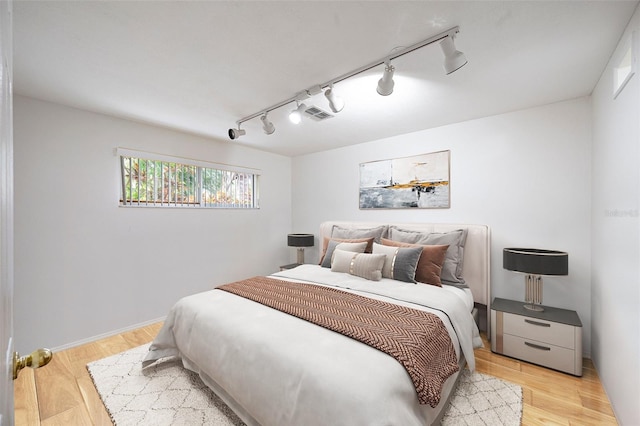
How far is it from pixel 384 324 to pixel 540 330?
1.63 meters

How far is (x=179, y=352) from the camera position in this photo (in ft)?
7.30

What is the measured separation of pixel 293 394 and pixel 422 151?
10.1 feet

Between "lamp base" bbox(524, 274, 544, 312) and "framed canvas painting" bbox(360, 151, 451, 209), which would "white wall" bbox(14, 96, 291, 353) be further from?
"lamp base" bbox(524, 274, 544, 312)

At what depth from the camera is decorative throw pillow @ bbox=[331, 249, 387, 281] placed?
2705 mm

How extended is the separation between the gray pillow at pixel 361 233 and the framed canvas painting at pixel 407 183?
1.59 ft

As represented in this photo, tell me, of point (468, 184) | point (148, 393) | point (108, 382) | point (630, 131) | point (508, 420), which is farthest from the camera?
point (468, 184)

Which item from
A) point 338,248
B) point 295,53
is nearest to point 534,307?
point 338,248

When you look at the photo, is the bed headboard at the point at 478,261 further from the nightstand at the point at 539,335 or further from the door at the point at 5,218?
the door at the point at 5,218

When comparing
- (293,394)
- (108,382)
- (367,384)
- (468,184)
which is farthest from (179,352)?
(468,184)

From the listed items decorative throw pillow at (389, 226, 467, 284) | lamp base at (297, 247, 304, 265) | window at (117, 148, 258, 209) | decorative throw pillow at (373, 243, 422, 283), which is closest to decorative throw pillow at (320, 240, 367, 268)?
decorative throw pillow at (373, 243, 422, 283)

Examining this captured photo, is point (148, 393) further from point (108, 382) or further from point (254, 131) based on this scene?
point (254, 131)

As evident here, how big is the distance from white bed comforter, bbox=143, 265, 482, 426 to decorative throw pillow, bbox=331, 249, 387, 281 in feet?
1.05

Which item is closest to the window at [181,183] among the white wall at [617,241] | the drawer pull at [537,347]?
the drawer pull at [537,347]

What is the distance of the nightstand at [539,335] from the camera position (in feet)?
7.18
